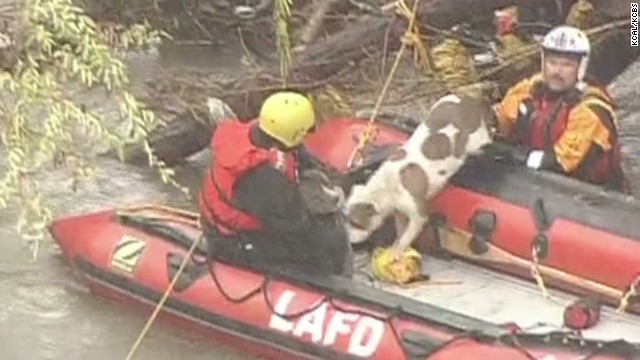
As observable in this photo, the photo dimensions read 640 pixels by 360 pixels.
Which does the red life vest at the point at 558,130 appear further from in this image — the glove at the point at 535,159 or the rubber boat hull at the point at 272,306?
the rubber boat hull at the point at 272,306

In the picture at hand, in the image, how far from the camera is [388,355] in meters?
6.53

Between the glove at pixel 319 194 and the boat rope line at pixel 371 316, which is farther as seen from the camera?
the glove at pixel 319 194

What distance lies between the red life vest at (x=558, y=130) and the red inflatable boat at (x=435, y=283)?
276 mm

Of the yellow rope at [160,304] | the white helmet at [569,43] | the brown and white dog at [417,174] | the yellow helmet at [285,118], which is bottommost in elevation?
the yellow rope at [160,304]

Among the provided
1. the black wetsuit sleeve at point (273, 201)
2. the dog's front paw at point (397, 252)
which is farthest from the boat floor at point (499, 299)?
Answer: the black wetsuit sleeve at point (273, 201)

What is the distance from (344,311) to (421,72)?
7.77 ft

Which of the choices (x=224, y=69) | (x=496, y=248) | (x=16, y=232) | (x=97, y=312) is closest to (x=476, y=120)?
(x=496, y=248)

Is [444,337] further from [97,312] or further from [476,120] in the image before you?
[97,312]

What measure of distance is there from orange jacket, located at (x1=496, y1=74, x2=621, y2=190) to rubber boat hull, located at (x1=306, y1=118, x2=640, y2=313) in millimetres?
184

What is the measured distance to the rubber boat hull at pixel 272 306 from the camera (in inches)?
251

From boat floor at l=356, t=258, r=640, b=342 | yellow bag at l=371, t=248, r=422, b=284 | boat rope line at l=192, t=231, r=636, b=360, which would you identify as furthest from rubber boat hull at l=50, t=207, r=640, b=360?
yellow bag at l=371, t=248, r=422, b=284

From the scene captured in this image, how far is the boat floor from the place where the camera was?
6793 millimetres

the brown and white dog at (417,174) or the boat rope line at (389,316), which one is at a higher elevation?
the brown and white dog at (417,174)

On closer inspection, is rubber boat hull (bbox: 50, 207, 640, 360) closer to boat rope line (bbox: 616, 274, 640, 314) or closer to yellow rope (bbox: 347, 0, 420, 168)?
boat rope line (bbox: 616, 274, 640, 314)
